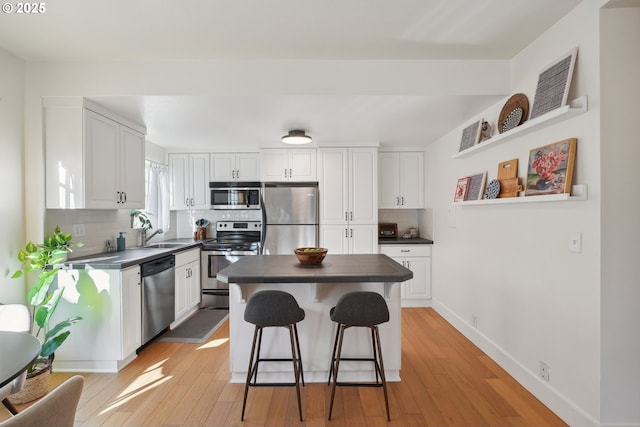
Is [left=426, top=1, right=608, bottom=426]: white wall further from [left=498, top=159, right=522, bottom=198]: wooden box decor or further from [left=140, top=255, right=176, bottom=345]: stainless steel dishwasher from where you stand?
[left=140, top=255, right=176, bottom=345]: stainless steel dishwasher

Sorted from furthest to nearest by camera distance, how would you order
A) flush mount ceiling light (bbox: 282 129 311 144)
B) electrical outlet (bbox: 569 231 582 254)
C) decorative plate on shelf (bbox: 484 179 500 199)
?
flush mount ceiling light (bbox: 282 129 311 144)
decorative plate on shelf (bbox: 484 179 500 199)
electrical outlet (bbox: 569 231 582 254)

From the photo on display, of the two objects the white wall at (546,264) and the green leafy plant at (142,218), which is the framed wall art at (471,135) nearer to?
the white wall at (546,264)

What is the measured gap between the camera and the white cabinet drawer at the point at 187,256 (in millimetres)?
3699

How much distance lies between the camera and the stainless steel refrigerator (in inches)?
172

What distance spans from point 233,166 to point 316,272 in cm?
306

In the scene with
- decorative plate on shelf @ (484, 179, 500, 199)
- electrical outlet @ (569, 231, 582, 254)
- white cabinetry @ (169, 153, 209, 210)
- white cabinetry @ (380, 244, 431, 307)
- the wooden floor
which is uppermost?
white cabinetry @ (169, 153, 209, 210)

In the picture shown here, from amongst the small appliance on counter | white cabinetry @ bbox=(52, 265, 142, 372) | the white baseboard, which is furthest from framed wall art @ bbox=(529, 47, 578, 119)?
white cabinetry @ bbox=(52, 265, 142, 372)

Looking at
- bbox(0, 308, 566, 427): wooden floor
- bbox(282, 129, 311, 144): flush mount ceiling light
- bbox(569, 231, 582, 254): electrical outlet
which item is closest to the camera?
bbox(569, 231, 582, 254): electrical outlet

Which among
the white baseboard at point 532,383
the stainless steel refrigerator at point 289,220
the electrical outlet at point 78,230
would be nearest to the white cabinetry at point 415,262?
the white baseboard at point 532,383

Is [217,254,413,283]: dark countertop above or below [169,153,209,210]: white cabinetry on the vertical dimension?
below

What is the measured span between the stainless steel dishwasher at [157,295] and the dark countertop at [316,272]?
106 cm

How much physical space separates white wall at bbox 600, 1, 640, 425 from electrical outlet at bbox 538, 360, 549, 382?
15.6 inches

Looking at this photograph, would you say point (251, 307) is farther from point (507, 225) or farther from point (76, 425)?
point (507, 225)

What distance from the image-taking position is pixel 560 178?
1.97 meters
